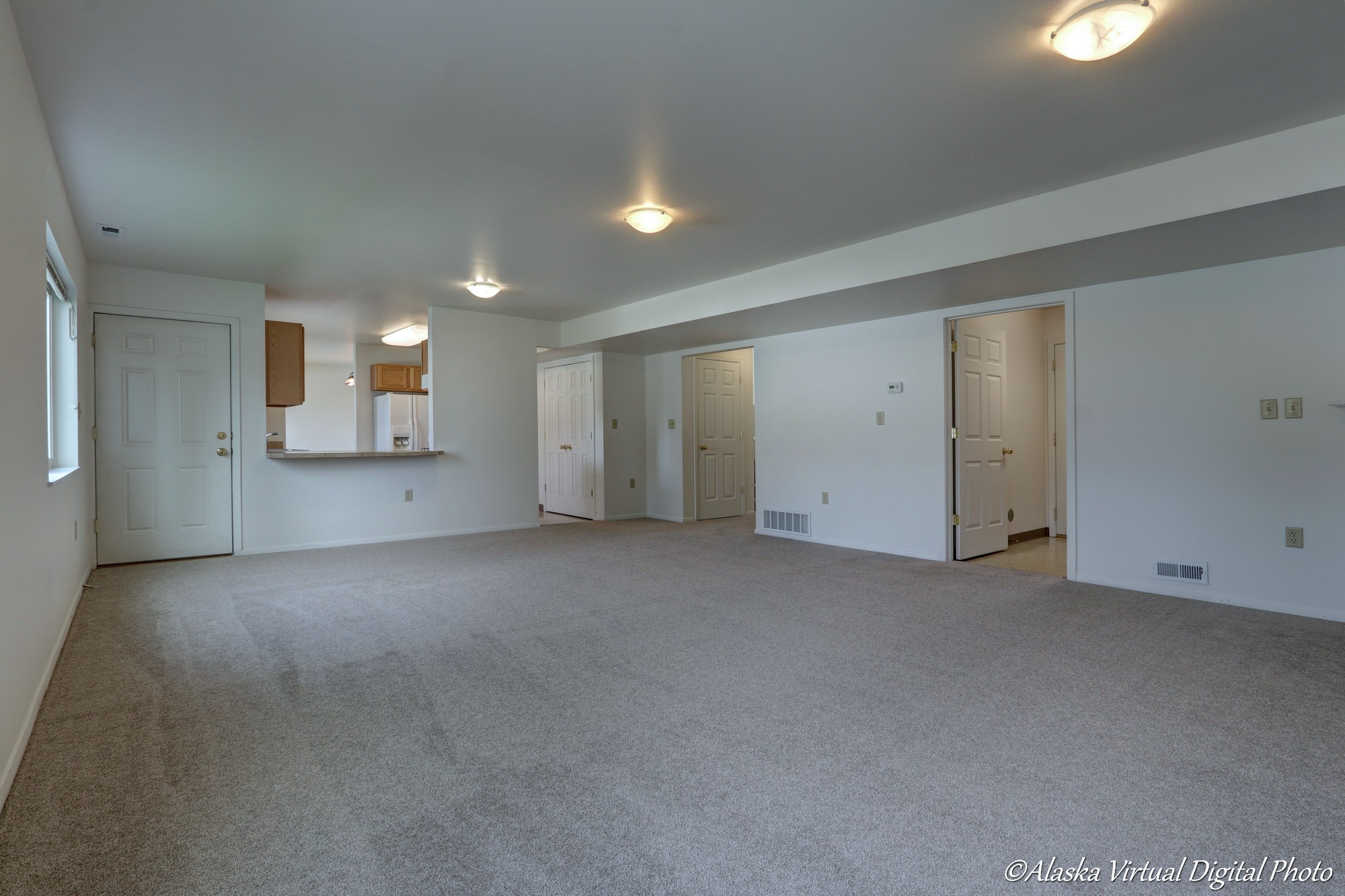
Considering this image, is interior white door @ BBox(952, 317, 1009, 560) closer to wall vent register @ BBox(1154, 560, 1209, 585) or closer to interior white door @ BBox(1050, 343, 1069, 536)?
interior white door @ BBox(1050, 343, 1069, 536)

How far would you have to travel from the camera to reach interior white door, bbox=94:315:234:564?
17.5 ft

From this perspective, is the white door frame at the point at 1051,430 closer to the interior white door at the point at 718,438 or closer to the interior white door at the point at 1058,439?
the interior white door at the point at 1058,439

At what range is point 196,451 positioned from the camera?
5715 mm

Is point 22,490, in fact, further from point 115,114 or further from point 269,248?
point 269,248

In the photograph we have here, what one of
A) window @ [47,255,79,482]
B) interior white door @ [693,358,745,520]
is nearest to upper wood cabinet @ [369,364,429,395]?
interior white door @ [693,358,745,520]

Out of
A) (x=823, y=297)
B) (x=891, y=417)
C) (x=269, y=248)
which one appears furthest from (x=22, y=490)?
(x=891, y=417)

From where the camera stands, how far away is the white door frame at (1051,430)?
6848 mm

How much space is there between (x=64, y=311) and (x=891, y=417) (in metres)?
6.18

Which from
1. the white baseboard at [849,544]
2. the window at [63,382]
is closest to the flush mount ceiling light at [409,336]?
the window at [63,382]

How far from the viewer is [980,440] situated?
5.88 meters

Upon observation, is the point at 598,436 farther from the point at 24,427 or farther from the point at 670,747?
the point at 670,747

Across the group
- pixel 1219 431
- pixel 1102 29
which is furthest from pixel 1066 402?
pixel 1102 29

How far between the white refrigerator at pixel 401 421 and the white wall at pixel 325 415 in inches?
92.0

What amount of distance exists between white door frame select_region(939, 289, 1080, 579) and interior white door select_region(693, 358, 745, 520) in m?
3.33
